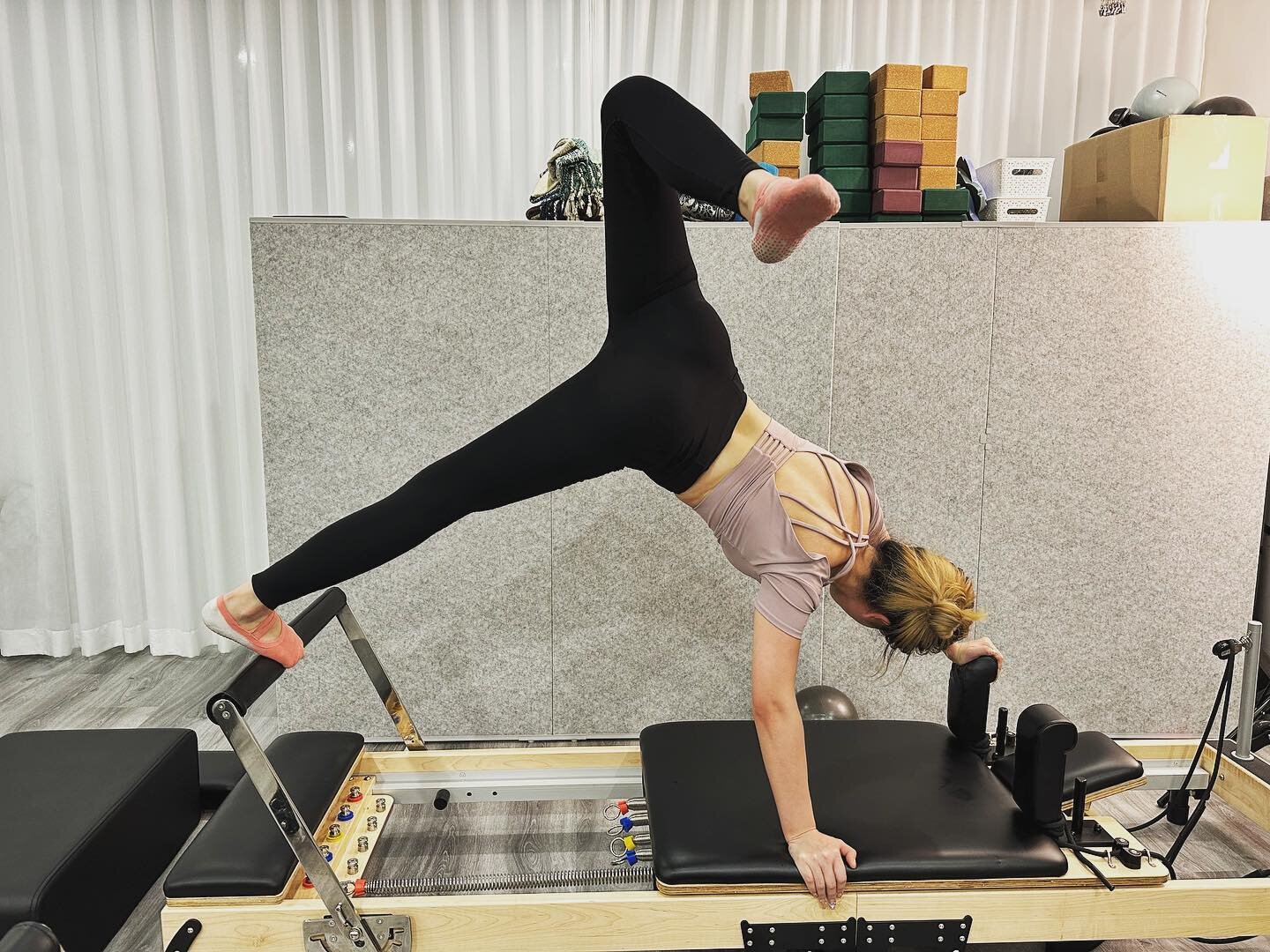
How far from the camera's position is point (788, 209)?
1.07 meters

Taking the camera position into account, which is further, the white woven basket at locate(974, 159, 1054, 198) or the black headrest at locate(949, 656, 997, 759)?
the white woven basket at locate(974, 159, 1054, 198)


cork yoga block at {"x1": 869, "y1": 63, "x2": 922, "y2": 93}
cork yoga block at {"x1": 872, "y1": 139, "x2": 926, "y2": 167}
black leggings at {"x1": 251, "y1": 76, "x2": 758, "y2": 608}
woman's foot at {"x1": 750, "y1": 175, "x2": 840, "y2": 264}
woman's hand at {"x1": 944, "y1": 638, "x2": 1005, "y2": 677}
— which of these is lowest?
woman's hand at {"x1": 944, "y1": 638, "x2": 1005, "y2": 677}

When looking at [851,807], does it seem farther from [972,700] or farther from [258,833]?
[258,833]

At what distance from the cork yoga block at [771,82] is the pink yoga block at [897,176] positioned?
393 mm

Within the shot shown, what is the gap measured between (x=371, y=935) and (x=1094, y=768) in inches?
57.1

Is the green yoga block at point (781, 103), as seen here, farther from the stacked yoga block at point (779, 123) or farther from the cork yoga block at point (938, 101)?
the cork yoga block at point (938, 101)

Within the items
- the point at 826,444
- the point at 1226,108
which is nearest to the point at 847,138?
the point at 826,444

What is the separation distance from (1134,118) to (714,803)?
7.66 ft

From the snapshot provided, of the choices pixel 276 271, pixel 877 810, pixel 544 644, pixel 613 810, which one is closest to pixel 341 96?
pixel 276 271

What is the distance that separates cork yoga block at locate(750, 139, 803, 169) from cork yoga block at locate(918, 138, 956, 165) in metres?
0.36

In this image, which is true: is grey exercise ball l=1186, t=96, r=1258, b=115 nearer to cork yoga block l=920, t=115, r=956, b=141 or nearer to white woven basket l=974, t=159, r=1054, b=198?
white woven basket l=974, t=159, r=1054, b=198

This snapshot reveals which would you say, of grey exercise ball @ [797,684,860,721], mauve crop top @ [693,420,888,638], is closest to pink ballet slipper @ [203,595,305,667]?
mauve crop top @ [693,420,888,638]

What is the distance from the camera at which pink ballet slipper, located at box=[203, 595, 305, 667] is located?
59.6 inches

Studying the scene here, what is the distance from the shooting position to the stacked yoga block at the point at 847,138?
2.45m
